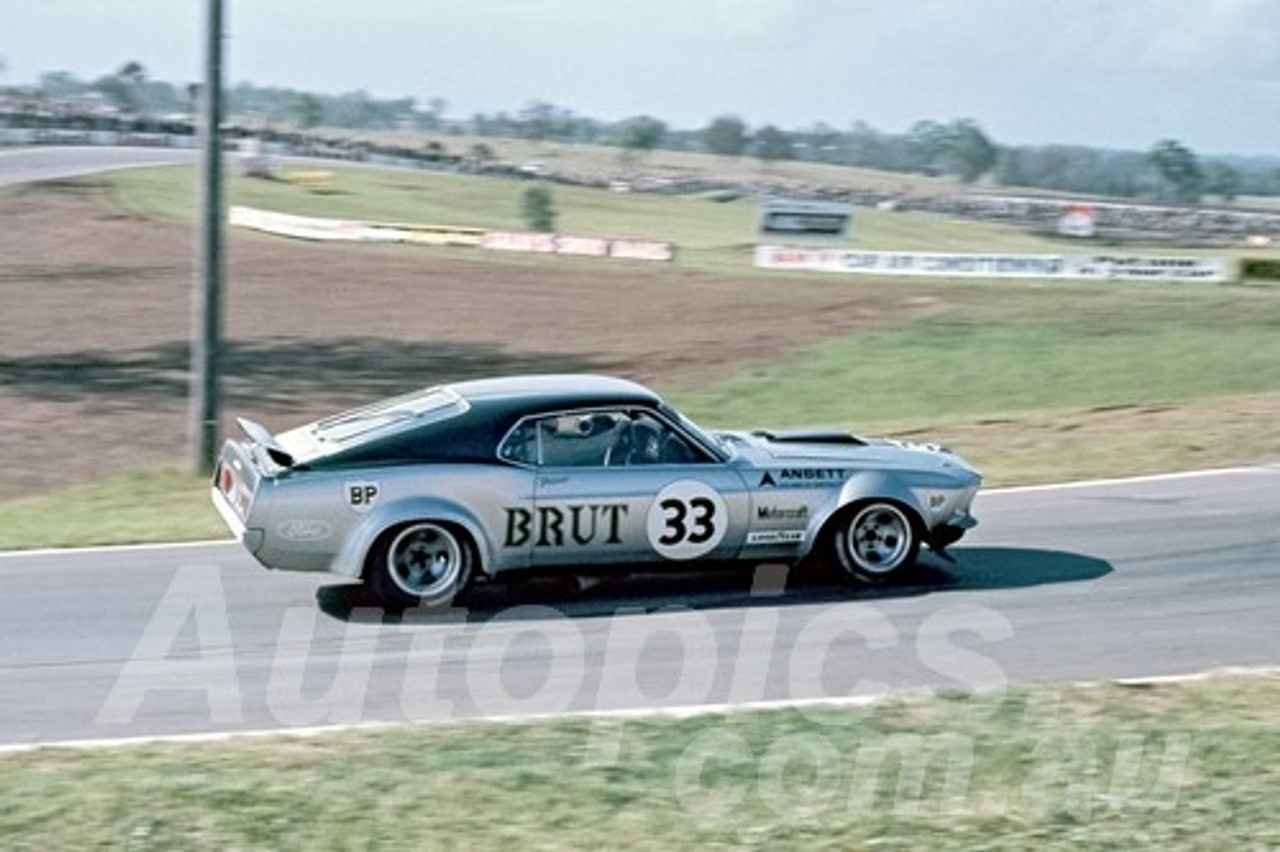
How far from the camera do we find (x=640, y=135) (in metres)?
158

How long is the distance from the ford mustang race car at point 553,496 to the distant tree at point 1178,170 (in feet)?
297

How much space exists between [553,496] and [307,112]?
17033cm

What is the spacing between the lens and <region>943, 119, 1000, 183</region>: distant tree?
119 meters

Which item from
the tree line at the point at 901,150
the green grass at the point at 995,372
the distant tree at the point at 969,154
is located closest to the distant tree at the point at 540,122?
the tree line at the point at 901,150

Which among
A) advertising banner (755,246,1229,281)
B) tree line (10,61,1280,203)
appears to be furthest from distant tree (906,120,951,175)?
advertising banner (755,246,1229,281)

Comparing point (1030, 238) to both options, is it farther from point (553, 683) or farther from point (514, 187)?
point (553, 683)

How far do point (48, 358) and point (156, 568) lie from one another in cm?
1997

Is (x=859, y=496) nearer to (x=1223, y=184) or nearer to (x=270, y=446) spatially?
(x=270, y=446)

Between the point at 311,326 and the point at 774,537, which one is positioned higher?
the point at 774,537

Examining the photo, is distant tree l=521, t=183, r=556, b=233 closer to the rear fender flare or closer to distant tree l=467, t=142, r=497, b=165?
distant tree l=467, t=142, r=497, b=165

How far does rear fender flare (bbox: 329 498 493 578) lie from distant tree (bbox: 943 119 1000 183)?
11101 cm

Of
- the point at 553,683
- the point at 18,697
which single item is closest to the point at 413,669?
the point at 553,683

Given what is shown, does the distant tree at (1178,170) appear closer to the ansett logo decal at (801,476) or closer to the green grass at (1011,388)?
the green grass at (1011,388)

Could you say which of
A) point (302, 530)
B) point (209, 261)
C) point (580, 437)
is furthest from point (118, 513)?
point (580, 437)
